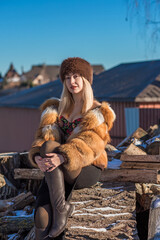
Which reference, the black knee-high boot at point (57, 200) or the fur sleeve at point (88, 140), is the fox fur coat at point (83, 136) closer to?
the fur sleeve at point (88, 140)

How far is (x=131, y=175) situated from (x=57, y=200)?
1352 mm

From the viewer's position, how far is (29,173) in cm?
466

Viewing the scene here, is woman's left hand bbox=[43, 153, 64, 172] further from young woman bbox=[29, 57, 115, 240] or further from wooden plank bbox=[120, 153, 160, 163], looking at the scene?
wooden plank bbox=[120, 153, 160, 163]

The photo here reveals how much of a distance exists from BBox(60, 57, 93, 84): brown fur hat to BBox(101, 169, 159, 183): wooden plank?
1279 mm

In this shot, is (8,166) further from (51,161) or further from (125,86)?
(125,86)

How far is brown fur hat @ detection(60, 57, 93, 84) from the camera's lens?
3.42 m

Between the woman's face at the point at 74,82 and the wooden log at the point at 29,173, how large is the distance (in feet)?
5.37

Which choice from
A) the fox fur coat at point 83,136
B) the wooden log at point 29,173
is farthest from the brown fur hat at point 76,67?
the wooden log at point 29,173

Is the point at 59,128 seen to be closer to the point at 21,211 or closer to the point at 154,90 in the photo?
the point at 21,211

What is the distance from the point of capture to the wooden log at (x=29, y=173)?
4.61m

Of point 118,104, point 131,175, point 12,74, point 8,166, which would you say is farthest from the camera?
point 12,74

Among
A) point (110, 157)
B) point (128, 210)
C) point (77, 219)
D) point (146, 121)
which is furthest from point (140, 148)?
point (146, 121)

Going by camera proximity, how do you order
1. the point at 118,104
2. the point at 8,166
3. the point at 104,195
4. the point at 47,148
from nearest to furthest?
the point at 47,148 < the point at 104,195 < the point at 8,166 < the point at 118,104

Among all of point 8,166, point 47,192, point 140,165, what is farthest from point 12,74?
point 47,192
